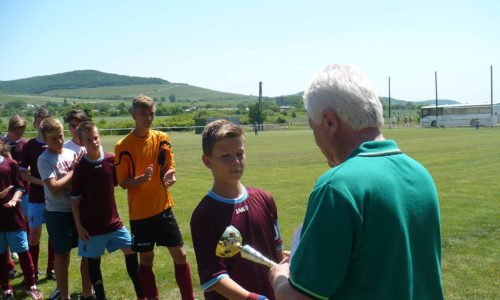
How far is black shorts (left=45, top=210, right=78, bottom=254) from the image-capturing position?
19.3 feet

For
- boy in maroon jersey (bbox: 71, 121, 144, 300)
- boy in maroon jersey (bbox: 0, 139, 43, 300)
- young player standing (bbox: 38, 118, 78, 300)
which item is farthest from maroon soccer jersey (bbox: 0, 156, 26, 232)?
boy in maroon jersey (bbox: 71, 121, 144, 300)

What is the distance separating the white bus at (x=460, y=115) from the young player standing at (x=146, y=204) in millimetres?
73190

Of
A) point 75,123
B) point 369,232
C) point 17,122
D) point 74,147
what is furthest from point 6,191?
point 369,232

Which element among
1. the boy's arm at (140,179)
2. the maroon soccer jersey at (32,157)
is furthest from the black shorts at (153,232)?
the maroon soccer jersey at (32,157)

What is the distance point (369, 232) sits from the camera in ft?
5.75

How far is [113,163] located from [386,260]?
15.4 feet

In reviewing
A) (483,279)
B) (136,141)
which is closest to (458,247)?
(483,279)

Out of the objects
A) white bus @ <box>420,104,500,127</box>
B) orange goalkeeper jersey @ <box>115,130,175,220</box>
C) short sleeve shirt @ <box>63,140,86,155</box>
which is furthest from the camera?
white bus @ <box>420,104,500,127</box>

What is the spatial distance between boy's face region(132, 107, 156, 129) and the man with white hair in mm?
3991

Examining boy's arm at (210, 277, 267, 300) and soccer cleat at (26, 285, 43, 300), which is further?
soccer cleat at (26, 285, 43, 300)

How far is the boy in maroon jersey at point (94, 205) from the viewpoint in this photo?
561 centimetres

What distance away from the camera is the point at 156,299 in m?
5.82

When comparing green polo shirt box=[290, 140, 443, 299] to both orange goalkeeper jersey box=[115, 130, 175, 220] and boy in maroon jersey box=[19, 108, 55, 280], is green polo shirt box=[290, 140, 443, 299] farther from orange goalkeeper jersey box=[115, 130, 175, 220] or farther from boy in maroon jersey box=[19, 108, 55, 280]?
boy in maroon jersey box=[19, 108, 55, 280]

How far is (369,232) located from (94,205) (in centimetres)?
454
